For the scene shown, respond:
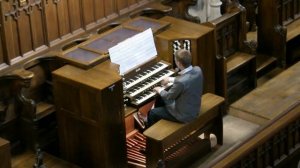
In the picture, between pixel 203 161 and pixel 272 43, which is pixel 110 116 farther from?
pixel 272 43

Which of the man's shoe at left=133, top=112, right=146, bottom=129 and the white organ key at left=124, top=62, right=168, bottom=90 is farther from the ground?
the white organ key at left=124, top=62, right=168, bottom=90

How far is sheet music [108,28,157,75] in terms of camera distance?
8461 millimetres

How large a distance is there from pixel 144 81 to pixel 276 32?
2.06m

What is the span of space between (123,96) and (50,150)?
1.01 m

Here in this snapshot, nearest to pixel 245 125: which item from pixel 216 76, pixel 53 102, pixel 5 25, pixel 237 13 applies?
pixel 216 76

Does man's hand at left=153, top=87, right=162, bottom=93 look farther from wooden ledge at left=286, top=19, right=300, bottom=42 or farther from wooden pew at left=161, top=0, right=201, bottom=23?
wooden ledge at left=286, top=19, right=300, bottom=42

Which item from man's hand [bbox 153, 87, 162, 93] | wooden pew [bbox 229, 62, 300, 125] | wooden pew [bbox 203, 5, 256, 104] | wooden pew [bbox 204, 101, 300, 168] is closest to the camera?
wooden pew [bbox 204, 101, 300, 168]

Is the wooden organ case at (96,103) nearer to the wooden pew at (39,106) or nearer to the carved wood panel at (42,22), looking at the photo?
the wooden pew at (39,106)

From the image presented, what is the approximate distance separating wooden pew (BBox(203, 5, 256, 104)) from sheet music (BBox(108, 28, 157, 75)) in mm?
855

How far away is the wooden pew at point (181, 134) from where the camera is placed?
25.6 feet

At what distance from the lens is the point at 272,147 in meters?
7.48

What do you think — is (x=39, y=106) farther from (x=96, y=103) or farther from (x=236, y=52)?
(x=236, y=52)

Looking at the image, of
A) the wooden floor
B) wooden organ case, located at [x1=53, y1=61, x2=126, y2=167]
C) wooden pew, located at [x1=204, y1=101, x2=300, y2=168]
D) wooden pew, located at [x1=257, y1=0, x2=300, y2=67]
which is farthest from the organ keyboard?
wooden pew, located at [x1=257, y1=0, x2=300, y2=67]

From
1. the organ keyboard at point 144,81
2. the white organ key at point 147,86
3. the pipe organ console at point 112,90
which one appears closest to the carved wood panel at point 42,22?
the pipe organ console at point 112,90
